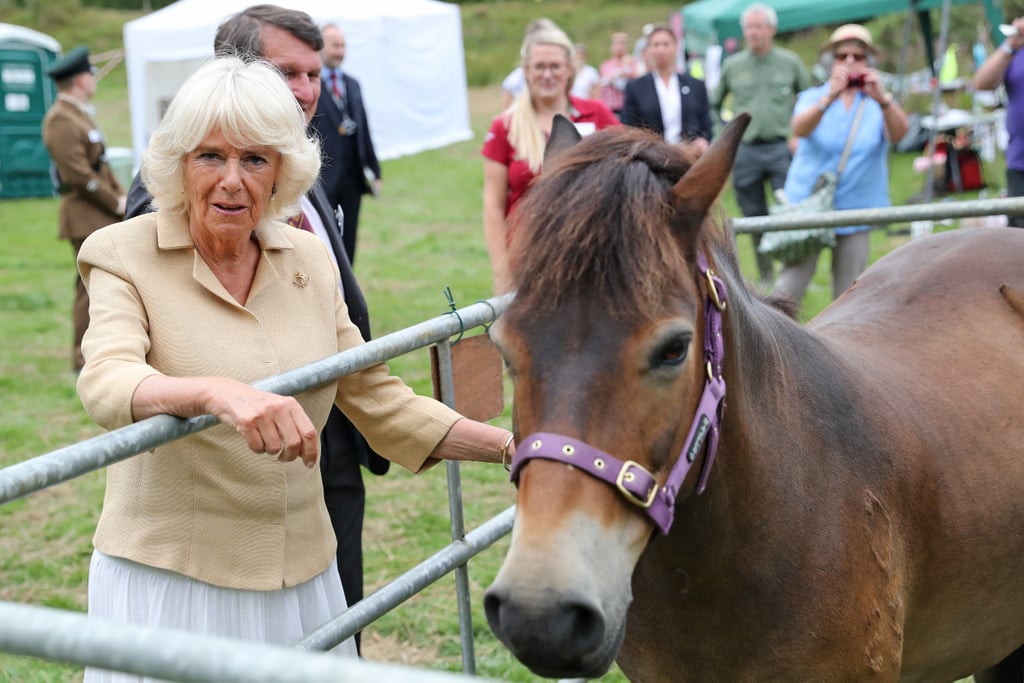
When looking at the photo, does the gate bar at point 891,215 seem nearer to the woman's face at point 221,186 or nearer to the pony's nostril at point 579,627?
the woman's face at point 221,186

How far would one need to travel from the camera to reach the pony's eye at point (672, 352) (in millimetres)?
1921

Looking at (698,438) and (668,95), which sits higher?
(668,95)

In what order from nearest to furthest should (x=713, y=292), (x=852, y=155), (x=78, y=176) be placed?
(x=713, y=292) → (x=852, y=155) → (x=78, y=176)

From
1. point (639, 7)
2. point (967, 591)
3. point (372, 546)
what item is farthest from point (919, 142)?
point (639, 7)

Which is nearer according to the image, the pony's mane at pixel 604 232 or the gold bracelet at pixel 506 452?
the pony's mane at pixel 604 232

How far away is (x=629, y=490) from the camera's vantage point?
183 cm

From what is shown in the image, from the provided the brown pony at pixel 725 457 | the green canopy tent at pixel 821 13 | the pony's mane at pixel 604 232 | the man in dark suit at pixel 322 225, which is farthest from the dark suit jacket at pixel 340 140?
the green canopy tent at pixel 821 13

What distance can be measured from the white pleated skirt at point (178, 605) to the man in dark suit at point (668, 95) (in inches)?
284

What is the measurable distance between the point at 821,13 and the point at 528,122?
41.3ft

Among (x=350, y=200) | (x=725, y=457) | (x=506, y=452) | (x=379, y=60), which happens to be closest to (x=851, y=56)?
(x=350, y=200)

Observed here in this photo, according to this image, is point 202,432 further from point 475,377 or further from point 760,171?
point 760,171

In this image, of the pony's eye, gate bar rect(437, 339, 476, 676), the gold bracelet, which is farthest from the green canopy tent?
the pony's eye

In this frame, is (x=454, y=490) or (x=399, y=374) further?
(x=399, y=374)

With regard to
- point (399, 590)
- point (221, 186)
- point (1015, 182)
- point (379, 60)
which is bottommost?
point (399, 590)
